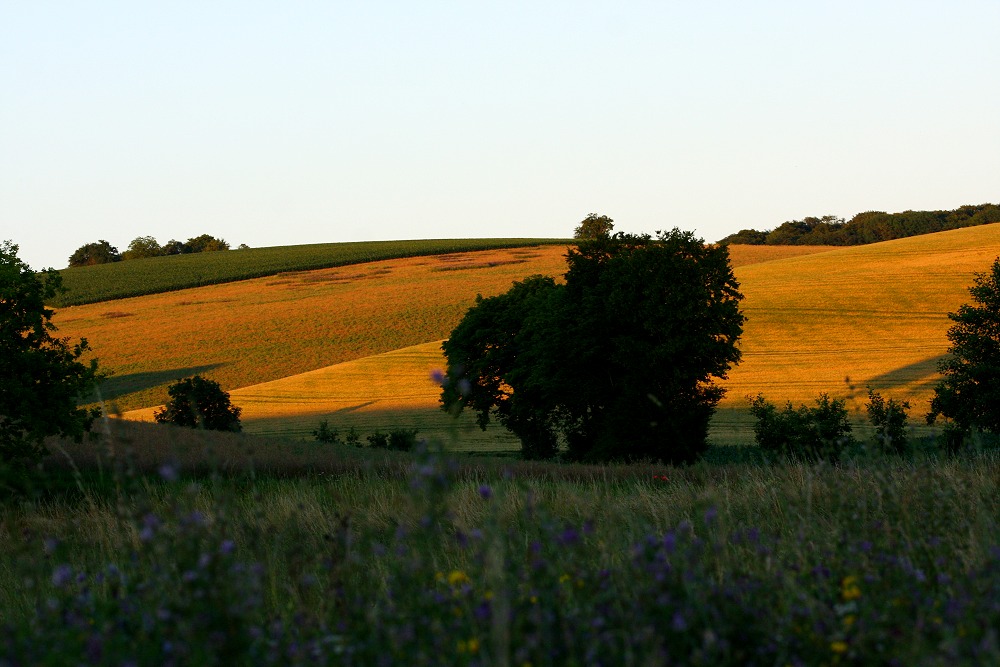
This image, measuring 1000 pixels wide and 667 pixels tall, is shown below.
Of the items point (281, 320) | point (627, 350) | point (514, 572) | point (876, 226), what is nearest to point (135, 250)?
point (281, 320)

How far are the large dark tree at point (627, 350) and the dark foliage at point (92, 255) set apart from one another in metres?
118

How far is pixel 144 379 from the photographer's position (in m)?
68.9

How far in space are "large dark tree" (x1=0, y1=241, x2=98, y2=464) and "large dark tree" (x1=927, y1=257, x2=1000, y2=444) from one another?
26.7 m

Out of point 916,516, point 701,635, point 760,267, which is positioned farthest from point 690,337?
point 760,267

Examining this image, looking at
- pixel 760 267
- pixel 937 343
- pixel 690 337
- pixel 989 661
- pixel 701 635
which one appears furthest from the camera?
pixel 760 267

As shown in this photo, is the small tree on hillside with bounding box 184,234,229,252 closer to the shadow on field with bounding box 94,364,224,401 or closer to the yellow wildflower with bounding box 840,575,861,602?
the shadow on field with bounding box 94,364,224,401

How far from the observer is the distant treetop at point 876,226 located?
423 feet

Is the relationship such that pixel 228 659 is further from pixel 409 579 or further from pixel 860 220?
pixel 860 220

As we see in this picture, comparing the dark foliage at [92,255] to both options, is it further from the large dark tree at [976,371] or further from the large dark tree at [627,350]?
the large dark tree at [976,371]

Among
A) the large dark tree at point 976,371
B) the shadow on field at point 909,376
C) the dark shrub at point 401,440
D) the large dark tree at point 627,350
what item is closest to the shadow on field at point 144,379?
the large dark tree at point 627,350

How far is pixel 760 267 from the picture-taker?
92.9m

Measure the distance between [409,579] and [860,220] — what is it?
147 m

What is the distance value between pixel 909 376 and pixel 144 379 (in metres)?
50.7

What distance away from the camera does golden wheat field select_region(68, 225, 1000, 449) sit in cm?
5297
